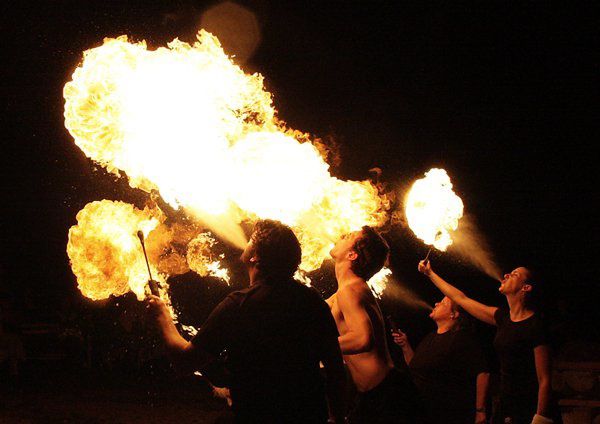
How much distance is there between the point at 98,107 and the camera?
5.12 metres

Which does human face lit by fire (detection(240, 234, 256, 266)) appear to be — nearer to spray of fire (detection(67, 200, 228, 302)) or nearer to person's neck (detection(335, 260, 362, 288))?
person's neck (detection(335, 260, 362, 288))

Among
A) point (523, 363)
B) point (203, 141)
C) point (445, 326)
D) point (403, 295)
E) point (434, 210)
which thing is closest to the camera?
point (523, 363)

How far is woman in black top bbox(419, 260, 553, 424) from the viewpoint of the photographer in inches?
173

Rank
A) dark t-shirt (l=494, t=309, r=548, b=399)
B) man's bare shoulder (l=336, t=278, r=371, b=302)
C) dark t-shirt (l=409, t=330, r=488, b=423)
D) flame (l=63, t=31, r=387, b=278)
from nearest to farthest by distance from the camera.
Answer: man's bare shoulder (l=336, t=278, r=371, b=302) < dark t-shirt (l=494, t=309, r=548, b=399) < dark t-shirt (l=409, t=330, r=488, b=423) < flame (l=63, t=31, r=387, b=278)

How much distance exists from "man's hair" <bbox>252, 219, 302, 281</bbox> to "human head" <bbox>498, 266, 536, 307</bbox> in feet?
8.39

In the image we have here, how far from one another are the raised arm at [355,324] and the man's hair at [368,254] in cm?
33

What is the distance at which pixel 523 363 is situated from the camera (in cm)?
452

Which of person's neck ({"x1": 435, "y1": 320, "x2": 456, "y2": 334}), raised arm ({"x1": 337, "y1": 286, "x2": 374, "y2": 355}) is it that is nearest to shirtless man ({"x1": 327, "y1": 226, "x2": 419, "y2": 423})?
raised arm ({"x1": 337, "y1": 286, "x2": 374, "y2": 355})

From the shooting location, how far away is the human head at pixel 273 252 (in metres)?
2.99

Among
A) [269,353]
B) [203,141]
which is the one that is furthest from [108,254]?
[269,353]

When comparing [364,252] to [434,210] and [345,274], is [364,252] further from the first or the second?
[434,210]

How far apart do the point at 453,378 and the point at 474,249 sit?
816 cm

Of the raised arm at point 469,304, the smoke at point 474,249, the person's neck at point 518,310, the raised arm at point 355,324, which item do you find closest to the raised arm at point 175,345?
the raised arm at point 355,324

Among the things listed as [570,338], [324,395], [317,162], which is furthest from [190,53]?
[570,338]
